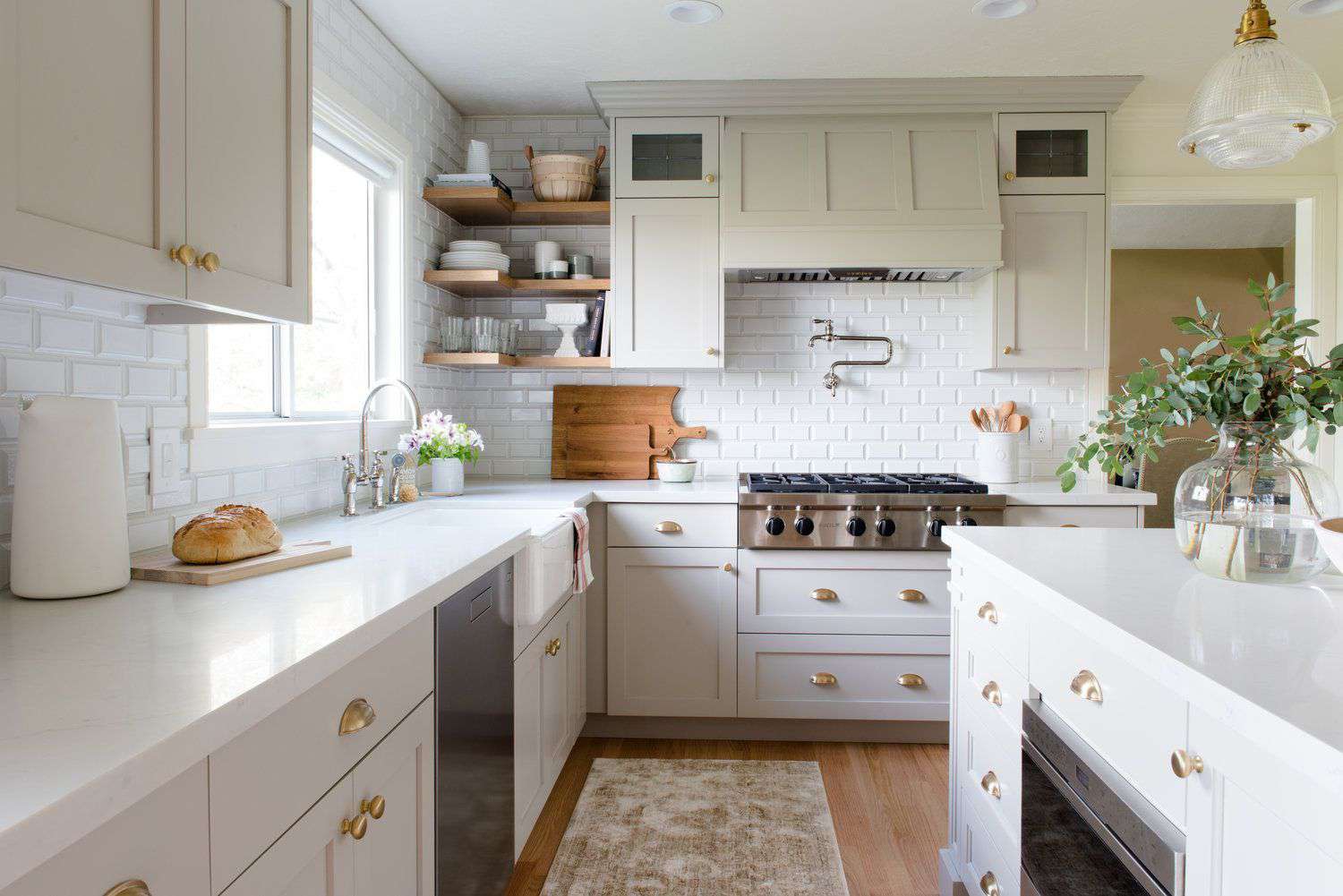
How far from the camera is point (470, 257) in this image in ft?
11.1

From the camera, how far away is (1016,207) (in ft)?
11.1

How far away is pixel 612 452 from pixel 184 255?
2.45m

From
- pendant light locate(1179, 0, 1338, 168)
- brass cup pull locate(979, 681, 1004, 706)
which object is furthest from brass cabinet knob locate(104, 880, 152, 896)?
pendant light locate(1179, 0, 1338, 168)

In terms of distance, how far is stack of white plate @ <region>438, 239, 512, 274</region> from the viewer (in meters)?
3.39

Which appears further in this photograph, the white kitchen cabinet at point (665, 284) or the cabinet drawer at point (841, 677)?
the white kitchen cabinet at point (665, 284)

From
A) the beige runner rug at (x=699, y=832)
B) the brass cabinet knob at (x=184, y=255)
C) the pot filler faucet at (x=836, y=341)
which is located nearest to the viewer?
the brass cabinet knob at (x=184, y=255)

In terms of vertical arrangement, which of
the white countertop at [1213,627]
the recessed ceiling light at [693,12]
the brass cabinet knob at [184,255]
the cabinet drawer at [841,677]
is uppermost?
the recessed ceiling light at [693,12]

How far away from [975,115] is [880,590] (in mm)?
1895

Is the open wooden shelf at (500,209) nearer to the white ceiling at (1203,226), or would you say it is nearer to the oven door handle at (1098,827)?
the oven door handle at (1098,827)

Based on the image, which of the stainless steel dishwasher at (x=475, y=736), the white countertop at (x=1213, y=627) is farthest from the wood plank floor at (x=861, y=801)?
the white countertop at (x=1213, y=627)

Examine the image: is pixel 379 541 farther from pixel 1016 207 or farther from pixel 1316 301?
pixel 1316 301

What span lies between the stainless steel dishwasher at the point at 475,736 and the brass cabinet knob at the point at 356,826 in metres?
0.34

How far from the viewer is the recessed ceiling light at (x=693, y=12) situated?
269cm

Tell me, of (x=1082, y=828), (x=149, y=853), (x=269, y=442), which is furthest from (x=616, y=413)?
(x=149, y=853)
